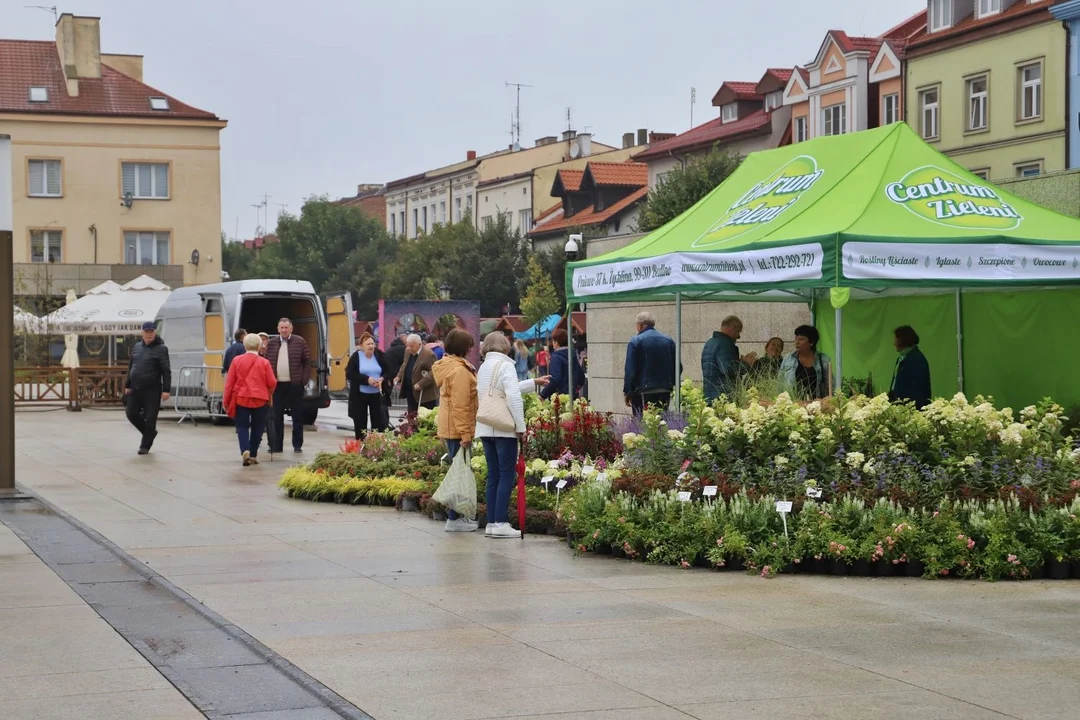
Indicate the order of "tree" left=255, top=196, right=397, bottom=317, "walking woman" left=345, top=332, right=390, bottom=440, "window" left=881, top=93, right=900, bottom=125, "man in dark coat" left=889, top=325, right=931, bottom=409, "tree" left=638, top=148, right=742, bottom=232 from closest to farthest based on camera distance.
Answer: "man in dark coat" left=889, top=325, right=931, bottom=409 < "walking woman" left=345, top=332, right=390, bottom=440 < "window" left=881, top=93, right=900, bottom=125 < "tree" left=638, top=148, right=742, bottom=232 < "tree" left=255, top=196, right=397, bottom=317

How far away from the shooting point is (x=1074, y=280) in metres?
12.3

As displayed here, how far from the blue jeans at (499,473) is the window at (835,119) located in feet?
129

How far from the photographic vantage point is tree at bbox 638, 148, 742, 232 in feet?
170

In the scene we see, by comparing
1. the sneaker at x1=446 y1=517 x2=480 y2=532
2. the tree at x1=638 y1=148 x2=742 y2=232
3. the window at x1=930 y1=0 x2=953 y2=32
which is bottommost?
the sneaker at x1=446 y1=517 x2=480 y2=532

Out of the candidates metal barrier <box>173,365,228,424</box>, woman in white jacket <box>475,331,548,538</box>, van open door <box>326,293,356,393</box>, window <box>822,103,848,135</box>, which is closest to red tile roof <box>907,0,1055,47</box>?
window <box>822,103,848,135</box>

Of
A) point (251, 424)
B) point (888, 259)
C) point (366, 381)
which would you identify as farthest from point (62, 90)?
point (888, 259)

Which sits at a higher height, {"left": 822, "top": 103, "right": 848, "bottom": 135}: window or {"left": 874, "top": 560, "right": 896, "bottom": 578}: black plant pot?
{"left": 822, "top": 103, "right": 848, "bottom": 135}: window

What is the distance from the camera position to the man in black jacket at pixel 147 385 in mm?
20703

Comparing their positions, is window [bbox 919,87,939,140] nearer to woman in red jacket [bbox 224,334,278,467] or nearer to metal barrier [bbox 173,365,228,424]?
metal barrier [bbox 173,365,228,424]

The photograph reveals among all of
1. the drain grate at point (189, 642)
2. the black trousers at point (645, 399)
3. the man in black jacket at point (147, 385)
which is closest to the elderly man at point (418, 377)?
the black trousers at point (645, 399)

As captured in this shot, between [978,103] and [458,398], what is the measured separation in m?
34.8

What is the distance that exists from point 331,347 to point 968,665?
22139 millimetres

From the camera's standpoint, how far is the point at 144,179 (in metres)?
58.5

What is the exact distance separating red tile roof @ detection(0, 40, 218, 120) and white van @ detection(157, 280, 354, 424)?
31.2m
